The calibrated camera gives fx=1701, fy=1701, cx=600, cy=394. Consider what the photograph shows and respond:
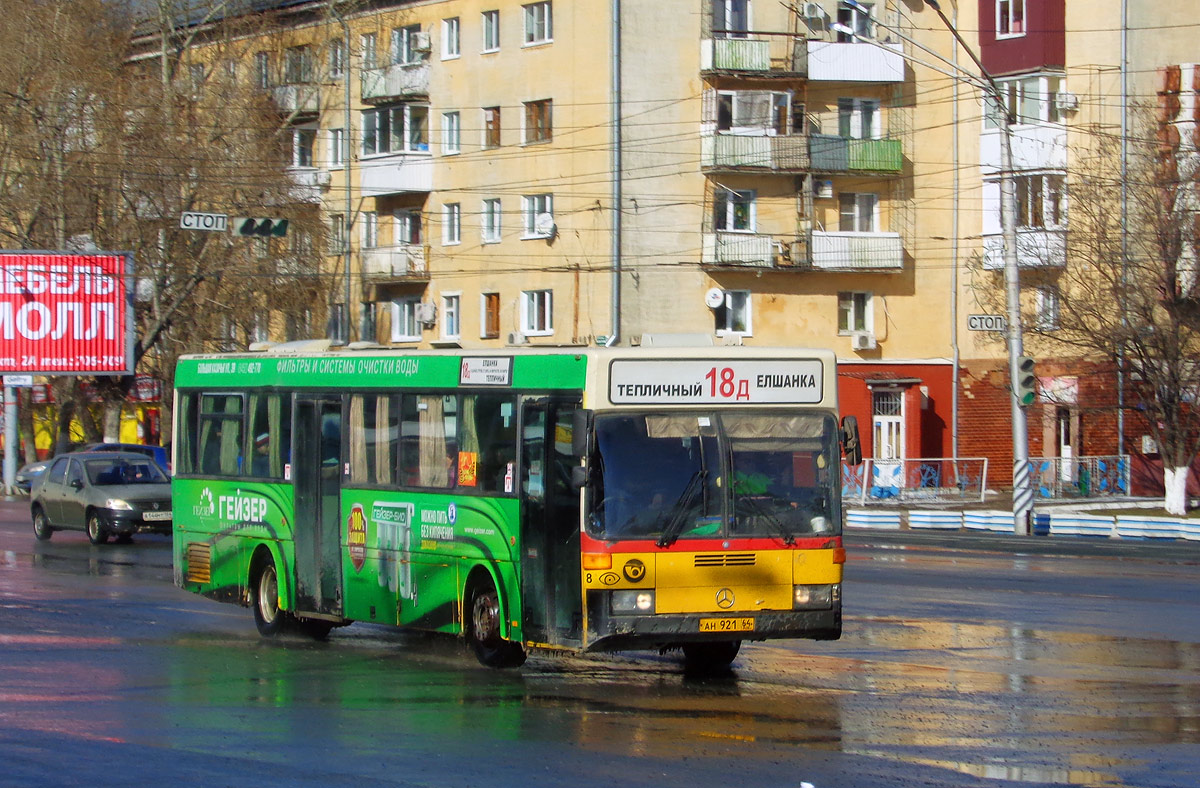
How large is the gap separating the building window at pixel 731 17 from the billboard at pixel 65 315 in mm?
18003

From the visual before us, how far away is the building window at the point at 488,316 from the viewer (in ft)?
170

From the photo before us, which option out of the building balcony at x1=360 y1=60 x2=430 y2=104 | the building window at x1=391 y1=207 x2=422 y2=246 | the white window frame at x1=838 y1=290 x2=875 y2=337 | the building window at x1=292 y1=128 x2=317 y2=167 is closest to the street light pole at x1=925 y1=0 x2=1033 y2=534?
the white window frame at x1=838 y1=290 x2=875 y2=337

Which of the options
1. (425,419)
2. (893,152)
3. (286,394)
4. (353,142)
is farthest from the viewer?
(353,142)

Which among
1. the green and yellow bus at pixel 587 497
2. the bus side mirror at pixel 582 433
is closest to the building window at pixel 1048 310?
the green and yellow bus at pixel 587 497

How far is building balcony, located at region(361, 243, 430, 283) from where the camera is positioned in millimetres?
53844

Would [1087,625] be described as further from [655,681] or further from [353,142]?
[353,142]

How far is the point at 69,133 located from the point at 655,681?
38209 mm

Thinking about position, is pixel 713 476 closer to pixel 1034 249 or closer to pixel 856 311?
pixel 1034 249

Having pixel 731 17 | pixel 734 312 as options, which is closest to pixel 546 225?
pixel 734 312

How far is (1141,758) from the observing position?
9562 mm

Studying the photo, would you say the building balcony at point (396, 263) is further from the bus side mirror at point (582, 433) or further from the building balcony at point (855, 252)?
the bus side mirror at point (582, 433)

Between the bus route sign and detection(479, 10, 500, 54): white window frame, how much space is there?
131 feet

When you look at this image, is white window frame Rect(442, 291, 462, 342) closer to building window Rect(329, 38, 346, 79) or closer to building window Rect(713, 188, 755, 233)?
building window Rect(329, 38, 346, 79)

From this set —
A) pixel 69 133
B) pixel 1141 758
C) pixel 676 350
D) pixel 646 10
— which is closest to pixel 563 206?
pixel 646 10
